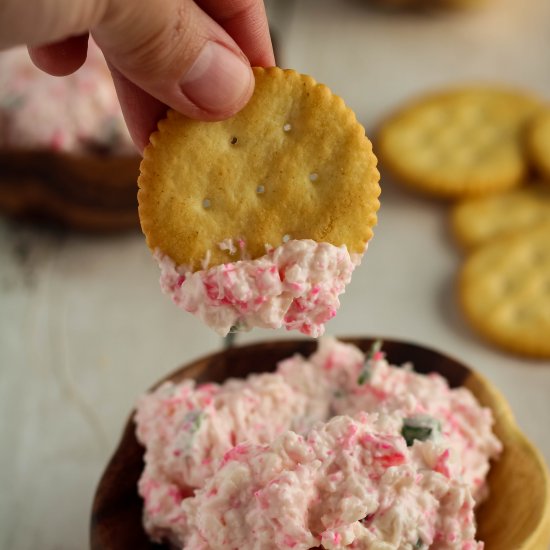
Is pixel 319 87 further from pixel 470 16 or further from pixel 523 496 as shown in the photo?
pixel 470 16

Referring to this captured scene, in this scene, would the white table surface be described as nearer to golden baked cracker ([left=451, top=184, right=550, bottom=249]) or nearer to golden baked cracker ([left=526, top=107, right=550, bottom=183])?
golden baked cracker ([left=451, top=184, right=550, bottom=249])

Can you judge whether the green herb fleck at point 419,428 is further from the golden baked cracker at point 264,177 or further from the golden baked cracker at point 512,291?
the golden baked cracker at point 512,291

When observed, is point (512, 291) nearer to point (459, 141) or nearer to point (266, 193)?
point (459, 141)

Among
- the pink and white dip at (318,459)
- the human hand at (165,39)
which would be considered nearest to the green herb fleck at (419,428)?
the pink and white dip at (318,459)

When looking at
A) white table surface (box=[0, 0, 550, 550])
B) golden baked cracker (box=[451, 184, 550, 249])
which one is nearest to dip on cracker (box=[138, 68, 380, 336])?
white table surface (box=[0, 0, 550, 550])

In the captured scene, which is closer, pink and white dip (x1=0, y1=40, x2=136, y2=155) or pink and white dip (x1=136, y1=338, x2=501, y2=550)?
pink and white dip (x1=136, y1=338, x2=501, y2=550)
